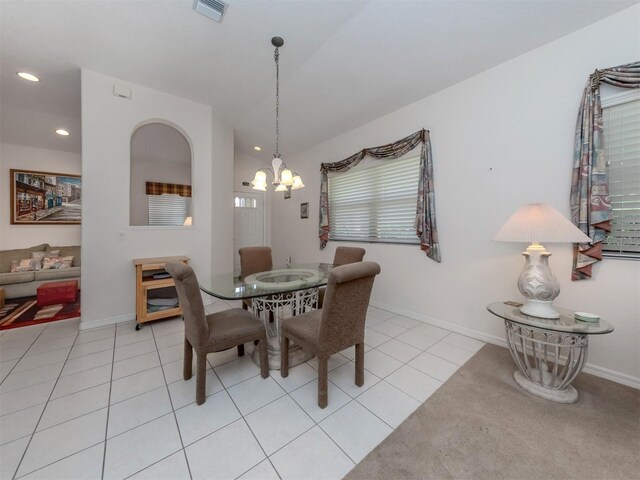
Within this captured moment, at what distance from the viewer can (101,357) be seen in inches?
83.0

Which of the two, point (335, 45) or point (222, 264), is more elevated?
point (335, 45)

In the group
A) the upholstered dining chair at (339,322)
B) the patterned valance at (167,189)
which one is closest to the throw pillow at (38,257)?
the patterned valance at (167,189)

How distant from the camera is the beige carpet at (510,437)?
1.15 m

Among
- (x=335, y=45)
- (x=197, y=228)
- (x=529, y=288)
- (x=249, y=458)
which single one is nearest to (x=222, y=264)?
(x=197, y=228)

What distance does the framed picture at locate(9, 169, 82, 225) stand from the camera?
164 inches

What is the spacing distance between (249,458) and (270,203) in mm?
4991

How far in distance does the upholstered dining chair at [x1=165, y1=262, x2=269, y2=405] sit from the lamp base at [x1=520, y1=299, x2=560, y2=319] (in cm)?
204

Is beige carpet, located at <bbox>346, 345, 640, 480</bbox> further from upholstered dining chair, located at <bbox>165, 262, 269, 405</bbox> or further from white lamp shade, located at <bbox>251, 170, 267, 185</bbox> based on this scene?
white lamp shade, located at <bbox>251, 170, 267, 185</bbox>

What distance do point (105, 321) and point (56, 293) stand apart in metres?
1.51

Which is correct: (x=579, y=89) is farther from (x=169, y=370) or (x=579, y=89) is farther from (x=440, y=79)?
(x=169, y=370)

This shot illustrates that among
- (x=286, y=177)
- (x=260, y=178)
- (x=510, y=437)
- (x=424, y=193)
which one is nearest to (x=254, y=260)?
(x=260, y=178)

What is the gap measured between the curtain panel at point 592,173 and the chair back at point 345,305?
1.75 metres

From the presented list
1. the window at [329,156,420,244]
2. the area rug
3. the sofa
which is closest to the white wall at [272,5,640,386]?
the window at [329,156,420,244]

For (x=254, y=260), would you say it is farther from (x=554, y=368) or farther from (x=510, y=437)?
(x=554, y=368)
